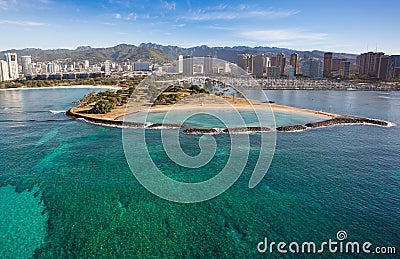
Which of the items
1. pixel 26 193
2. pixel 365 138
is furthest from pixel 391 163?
pixel 26 193

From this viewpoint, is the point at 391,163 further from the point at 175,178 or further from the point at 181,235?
the point at 181,235

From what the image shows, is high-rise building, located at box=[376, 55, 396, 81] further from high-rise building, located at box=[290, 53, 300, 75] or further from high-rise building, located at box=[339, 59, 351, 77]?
high-rise building, located at box=[290, 53, 300, 75]

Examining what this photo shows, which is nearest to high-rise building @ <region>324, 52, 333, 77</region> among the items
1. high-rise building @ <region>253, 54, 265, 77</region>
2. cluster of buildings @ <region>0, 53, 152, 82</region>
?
high-rise building @ <region>253, 54, 265, 77</region>

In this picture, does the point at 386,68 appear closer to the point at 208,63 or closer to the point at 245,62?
the point at 245,62

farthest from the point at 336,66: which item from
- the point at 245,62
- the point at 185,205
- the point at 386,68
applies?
the point at 185,205

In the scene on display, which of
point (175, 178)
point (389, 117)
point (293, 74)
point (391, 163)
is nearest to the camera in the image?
point (175, 178)
